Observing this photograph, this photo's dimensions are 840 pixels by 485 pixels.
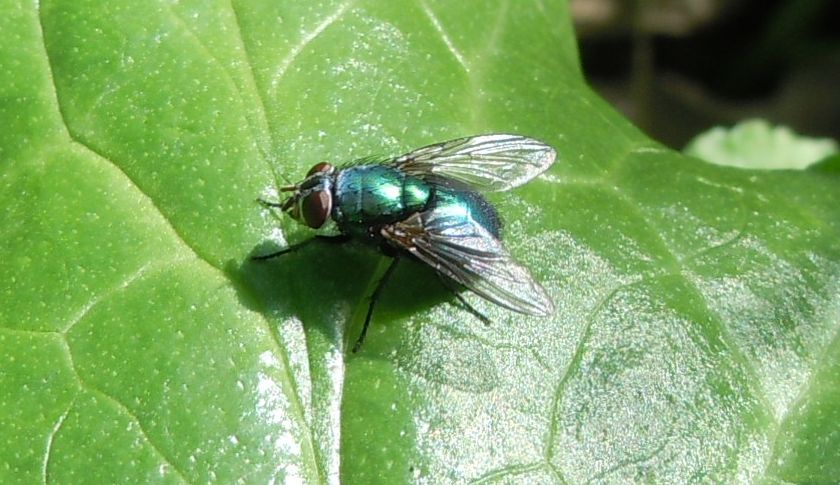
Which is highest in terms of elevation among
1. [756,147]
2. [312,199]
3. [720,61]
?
[312,199]

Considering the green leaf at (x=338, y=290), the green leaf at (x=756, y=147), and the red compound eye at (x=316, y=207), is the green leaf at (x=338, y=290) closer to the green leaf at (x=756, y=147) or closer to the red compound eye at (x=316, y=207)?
the red compound eye at (x=316, y=207)

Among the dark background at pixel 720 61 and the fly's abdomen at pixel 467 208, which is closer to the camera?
the fly's abdomen at pixel 467 208

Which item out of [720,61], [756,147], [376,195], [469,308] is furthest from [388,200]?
[720,61]

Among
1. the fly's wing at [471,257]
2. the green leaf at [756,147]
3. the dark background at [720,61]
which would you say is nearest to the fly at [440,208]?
the fly's wing at [471,257]

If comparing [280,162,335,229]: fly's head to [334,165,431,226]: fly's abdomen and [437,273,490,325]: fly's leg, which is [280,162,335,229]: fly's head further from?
[437,273,490,325]: fly's leg

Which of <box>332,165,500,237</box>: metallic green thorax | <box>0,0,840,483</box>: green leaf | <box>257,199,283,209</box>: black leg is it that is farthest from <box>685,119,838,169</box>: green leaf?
<box>257,199,283,209</box>: black leg

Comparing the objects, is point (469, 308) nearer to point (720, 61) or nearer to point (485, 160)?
point (485, 160)
